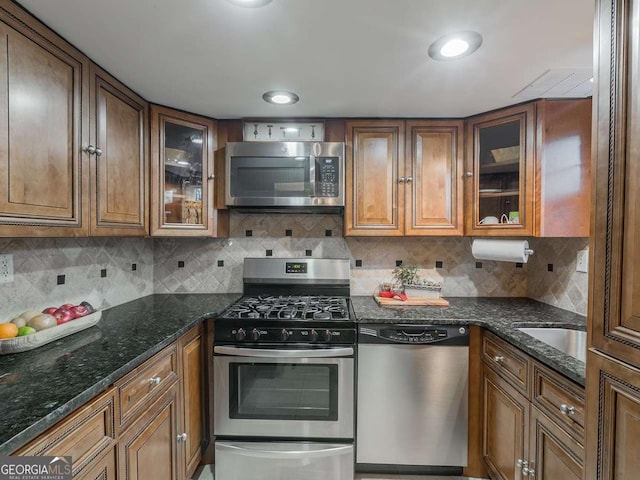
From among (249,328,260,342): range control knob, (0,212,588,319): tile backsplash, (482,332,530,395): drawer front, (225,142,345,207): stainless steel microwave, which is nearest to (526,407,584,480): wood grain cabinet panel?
(482,332,530,395): drawer front

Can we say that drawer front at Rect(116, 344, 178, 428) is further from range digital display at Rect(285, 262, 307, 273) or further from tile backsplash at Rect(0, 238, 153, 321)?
range digital display at Rect(285, 262, 307, 273)

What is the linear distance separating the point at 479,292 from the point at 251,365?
68.3 inches

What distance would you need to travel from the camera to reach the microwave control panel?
2053mm

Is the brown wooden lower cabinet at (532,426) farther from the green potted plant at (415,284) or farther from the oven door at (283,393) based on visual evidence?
the oven door at (283,393)

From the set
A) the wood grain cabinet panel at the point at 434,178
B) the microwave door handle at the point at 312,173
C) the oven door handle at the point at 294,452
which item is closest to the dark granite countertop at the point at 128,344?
the wood grain cabinet panel at the point at 434,178

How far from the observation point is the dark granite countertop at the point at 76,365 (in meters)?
0.77

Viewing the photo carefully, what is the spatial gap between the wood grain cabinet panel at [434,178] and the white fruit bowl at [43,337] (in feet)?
6.15

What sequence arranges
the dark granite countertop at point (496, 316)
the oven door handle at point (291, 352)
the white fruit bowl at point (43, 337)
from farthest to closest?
1. the oven door handle at point (291, 352)
2. the dark granite countertop at point (496, 316)
3. the white fruit bowl at point (43, 337)

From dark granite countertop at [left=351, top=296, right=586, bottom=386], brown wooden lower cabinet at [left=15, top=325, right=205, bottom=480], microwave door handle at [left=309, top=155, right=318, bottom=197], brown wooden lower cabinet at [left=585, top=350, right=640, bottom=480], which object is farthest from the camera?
microwave door handle at [left=309, top=155, right=318, bottom=197]

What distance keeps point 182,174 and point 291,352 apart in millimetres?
1322

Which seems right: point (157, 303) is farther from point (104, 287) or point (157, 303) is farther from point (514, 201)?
point (514, 201)

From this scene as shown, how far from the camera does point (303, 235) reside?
7.91 feet

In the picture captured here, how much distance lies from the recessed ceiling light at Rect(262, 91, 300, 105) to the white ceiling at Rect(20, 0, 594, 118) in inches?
2.1

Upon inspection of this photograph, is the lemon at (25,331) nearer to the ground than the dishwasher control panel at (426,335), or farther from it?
farther from it
